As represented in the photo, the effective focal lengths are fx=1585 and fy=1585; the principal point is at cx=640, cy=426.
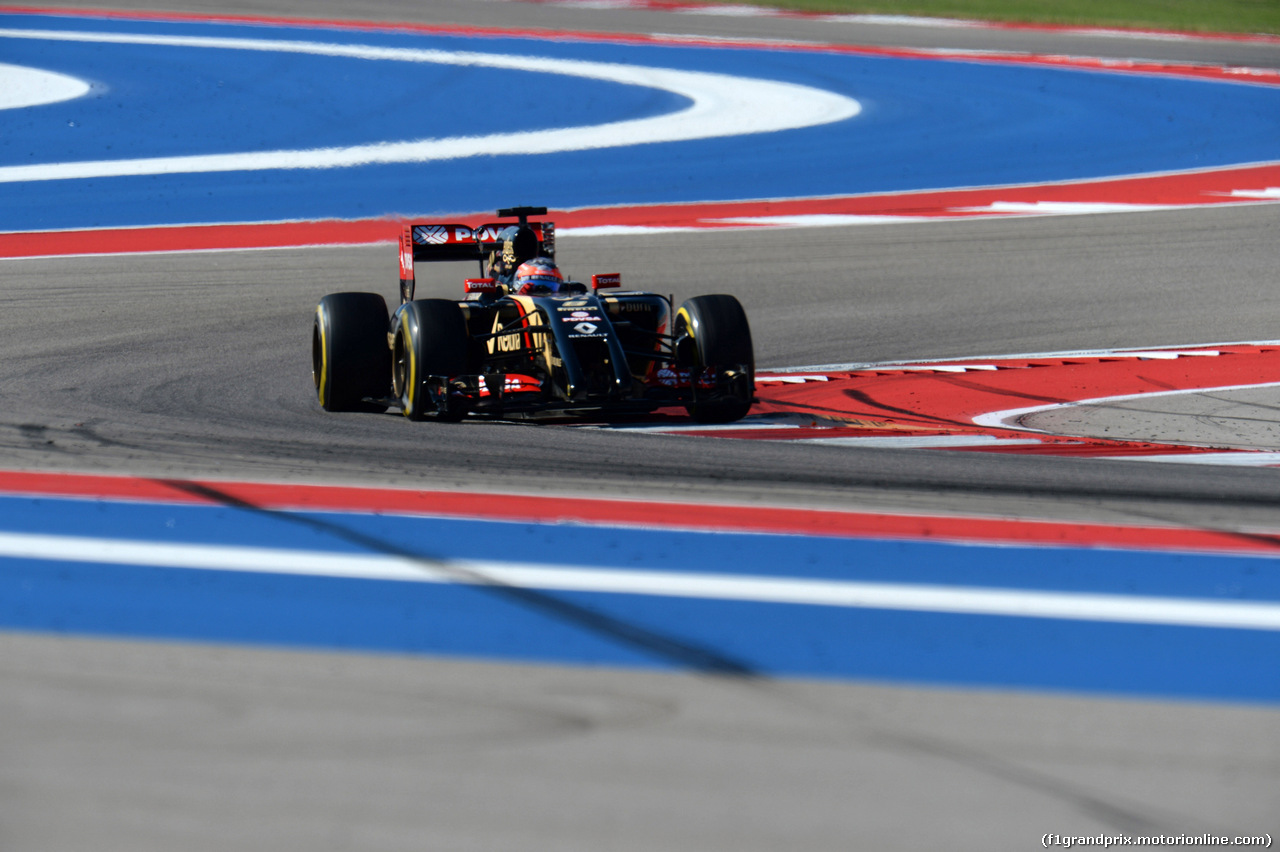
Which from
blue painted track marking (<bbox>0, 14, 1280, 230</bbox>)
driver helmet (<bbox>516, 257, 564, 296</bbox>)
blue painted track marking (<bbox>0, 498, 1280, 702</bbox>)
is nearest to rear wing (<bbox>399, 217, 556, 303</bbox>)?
driver helmet (<bbox>516, 257, 564, 296</bbox>)

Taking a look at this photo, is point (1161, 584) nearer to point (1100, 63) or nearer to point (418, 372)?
point (418, 372)

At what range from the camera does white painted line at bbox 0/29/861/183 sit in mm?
19750

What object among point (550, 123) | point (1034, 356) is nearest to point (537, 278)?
point (1034, 356)

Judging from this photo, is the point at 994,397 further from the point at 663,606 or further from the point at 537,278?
the point at 663,606

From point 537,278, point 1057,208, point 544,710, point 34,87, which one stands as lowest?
point 544,710

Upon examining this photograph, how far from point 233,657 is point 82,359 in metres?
7.59

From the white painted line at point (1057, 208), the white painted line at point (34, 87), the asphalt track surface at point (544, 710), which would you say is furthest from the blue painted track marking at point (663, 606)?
the white painted line at point (34, 87)

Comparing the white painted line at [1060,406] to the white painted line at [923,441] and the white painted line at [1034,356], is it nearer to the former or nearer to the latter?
the white painted line at [923,441]

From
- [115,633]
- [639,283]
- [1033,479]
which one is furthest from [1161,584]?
[639,283]

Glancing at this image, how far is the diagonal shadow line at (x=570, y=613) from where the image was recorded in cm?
428

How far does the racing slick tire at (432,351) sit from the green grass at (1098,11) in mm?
25412

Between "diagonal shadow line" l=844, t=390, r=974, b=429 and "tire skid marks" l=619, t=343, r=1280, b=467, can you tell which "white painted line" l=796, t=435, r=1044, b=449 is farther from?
"diagonal shadow line" l=844, t=390, r=974, b=429

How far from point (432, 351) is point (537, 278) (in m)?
1.10

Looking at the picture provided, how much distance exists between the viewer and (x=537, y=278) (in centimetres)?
957
